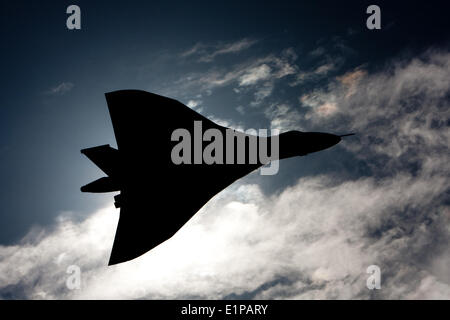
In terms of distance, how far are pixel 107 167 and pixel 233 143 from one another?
588 centimetres

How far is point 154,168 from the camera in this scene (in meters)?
10.3

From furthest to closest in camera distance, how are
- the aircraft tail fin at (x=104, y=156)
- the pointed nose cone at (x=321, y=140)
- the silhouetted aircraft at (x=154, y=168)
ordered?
the pointed nose cone at (x=321, y=140)
the silhouetted aircraft at (x=154, y=168)
the aircraft tail fin at (x=104, y=156)

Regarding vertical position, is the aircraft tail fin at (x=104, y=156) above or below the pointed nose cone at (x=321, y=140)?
below

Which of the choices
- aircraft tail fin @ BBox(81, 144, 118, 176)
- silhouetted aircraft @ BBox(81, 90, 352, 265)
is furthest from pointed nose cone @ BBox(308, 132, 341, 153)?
aircraft tail fin @ BBox(81, 144, 118, 176)

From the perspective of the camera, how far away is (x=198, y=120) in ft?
38.5

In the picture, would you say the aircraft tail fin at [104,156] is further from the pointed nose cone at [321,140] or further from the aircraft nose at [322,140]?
the aircraft nose at [322,140]

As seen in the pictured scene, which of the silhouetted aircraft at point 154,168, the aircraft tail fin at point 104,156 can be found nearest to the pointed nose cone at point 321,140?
the silhouetted aircraft at point 154,168

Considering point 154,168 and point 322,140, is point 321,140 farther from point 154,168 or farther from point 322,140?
point 154,168

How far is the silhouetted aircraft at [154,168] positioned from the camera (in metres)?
9.14
